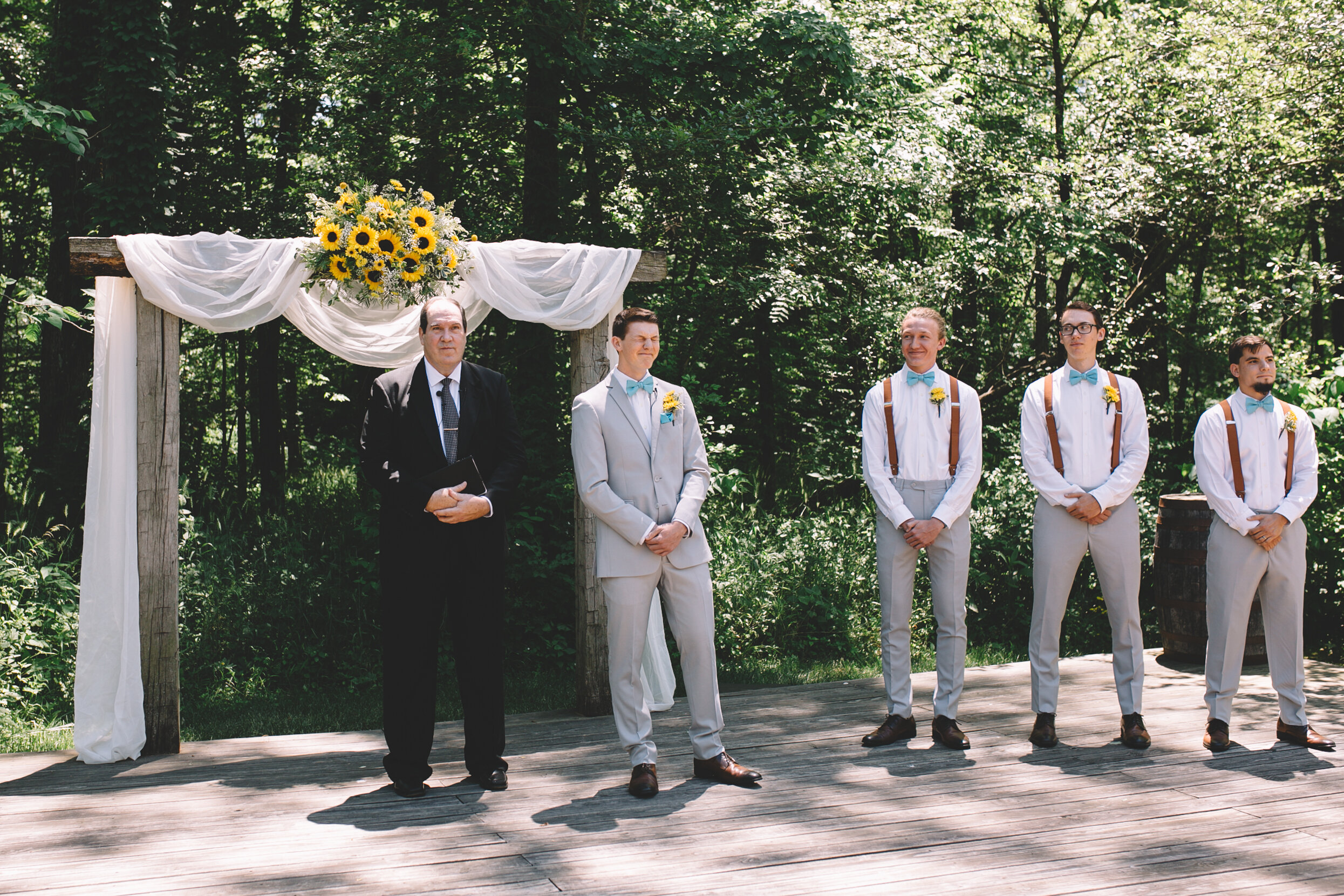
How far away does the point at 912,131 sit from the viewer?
9016 mm

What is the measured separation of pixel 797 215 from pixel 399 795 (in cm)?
600

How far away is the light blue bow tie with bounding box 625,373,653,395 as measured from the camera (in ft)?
13.4

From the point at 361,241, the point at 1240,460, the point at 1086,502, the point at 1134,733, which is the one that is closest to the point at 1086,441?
the point at 1086,502

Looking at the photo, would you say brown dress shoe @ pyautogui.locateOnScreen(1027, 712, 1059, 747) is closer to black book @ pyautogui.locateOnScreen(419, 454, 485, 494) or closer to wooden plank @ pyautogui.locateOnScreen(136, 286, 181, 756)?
black book @ pyautogui.locateOnScreen(419, 454, 485, 494)

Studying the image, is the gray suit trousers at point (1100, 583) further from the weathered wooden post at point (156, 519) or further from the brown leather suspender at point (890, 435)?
the weathered wooden post at point (156, 519)

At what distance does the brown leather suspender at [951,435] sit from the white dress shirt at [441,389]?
73.7 inches

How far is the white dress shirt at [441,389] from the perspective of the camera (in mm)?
4137

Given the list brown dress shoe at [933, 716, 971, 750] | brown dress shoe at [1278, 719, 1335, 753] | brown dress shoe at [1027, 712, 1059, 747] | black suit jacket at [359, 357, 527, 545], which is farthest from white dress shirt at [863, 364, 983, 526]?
brown dress shoe at [1278, 719, 1335, 753]

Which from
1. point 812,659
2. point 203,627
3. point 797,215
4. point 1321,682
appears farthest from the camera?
point 797,215

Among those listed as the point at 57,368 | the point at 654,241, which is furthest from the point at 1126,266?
the point at 57,368

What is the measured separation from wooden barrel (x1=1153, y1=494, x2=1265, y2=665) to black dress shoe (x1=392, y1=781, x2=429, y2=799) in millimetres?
4839

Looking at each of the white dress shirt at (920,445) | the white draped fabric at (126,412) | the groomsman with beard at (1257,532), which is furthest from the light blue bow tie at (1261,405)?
the white draped fabric at (126,412)

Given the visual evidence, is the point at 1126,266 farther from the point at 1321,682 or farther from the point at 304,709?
the point at 304,709

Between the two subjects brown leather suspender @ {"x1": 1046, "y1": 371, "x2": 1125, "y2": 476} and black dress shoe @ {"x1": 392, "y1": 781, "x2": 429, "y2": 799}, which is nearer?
black dress shoe @ {"x1": 392, "y1": 781, "x2": 429, "y2": 799}
